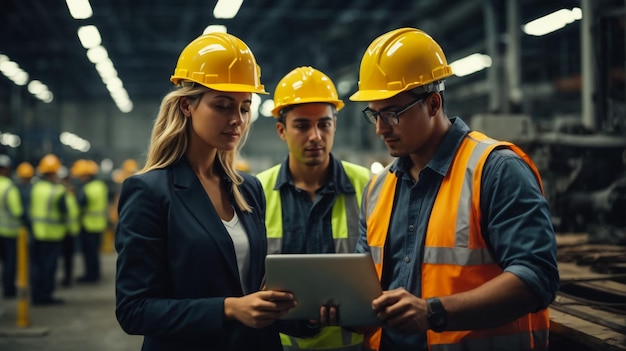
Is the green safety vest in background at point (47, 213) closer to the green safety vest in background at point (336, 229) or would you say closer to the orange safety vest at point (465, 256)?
the green safety vest in background at point (336, 229)

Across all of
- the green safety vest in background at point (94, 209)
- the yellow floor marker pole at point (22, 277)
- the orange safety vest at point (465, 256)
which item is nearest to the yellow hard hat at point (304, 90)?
the orange safety vest at point (465, 256)

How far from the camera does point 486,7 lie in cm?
1102

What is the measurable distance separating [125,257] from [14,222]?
9.35m

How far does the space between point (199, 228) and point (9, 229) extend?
933cm

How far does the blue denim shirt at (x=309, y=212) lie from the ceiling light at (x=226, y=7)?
24.7 ft

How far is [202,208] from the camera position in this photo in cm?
235

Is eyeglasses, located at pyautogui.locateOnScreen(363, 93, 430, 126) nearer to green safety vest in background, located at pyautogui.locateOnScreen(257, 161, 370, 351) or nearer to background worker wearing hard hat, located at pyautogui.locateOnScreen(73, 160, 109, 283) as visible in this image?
green safety vest in background, located at pyautogui.locateOnScreen(257, 161, 370, 351)

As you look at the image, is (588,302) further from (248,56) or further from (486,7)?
(486,7)

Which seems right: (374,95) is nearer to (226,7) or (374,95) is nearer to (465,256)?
(465,256)

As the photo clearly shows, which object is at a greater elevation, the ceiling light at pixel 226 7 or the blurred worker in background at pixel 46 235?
the ceiling light at pixel 226 7

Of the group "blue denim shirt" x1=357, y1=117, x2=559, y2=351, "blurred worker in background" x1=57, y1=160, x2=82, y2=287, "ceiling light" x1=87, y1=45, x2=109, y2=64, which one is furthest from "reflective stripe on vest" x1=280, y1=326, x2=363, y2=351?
"ceiling light" x1=87, y1=45, x2=109, y2=64

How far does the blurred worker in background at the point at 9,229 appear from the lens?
10219 mm

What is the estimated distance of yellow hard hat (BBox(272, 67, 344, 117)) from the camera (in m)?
3.93

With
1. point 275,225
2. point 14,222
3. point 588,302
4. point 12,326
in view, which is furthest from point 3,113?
point 588,302
